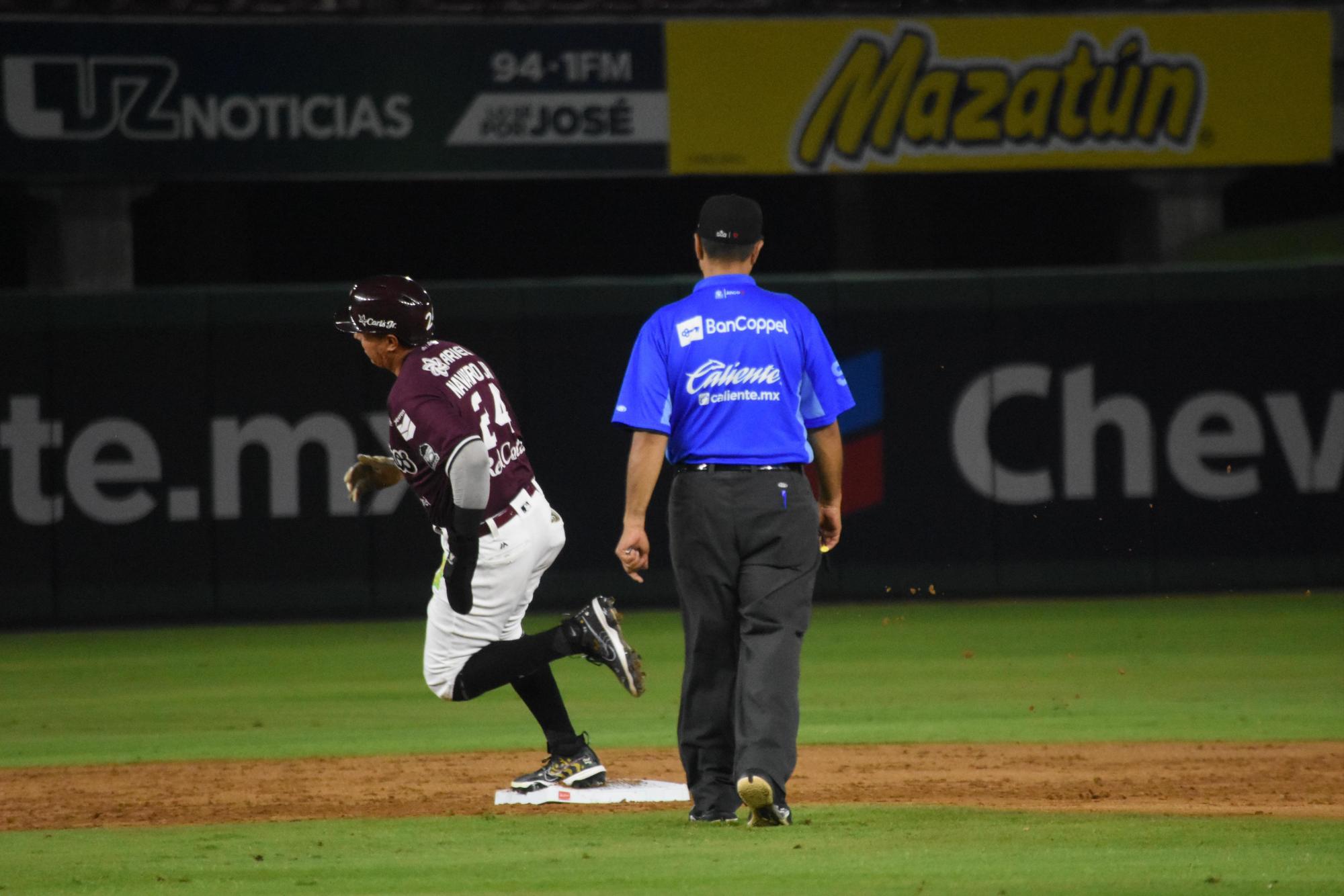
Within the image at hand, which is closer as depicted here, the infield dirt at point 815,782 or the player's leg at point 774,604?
the player's leg at point 774,604

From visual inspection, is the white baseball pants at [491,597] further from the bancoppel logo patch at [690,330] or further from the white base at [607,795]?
the bancoppel logo patch at [690,330]

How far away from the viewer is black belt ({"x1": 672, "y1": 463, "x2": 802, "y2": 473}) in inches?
215

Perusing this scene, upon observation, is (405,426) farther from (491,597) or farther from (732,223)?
(732,223)

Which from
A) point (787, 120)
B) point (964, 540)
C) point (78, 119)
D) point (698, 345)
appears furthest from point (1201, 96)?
point (698, 345)

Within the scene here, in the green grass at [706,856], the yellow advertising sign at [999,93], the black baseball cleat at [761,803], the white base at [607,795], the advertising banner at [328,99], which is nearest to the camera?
the green grass at [706,856]

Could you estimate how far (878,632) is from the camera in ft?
42.2

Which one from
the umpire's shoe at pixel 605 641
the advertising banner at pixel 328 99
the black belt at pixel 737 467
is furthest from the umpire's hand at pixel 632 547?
the advertising banner at pixel 328 99

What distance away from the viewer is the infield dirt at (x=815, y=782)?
6.61 metres

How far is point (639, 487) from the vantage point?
17.8ft

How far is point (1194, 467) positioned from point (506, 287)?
5245 mm

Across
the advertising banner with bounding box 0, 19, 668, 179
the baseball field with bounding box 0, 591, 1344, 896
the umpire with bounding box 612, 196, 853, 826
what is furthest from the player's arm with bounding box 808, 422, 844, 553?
the advertising banner with bounding box 0, 19, 668, 179

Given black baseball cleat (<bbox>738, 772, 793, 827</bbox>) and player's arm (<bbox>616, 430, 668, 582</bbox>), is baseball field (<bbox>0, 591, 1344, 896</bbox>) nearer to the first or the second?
black baseball cleat (<bbox>738, 772, 793, 827</bbox>)

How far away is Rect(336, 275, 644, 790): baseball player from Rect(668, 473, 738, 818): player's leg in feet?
1.78

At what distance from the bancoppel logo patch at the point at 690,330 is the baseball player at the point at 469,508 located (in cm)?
88
